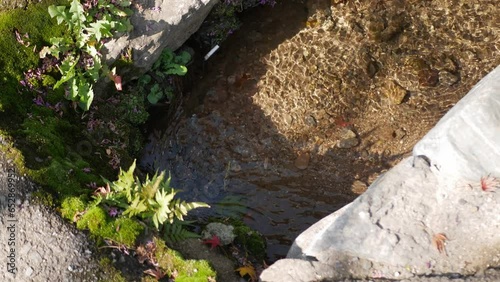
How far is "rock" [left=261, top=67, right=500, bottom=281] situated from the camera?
7.04 metres

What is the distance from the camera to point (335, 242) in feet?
23.6

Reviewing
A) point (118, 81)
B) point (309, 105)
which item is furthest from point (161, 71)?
point (309, 105)

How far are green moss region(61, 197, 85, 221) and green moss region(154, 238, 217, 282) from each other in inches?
44.6

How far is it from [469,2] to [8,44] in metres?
8.54

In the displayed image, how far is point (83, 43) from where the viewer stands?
334 inches

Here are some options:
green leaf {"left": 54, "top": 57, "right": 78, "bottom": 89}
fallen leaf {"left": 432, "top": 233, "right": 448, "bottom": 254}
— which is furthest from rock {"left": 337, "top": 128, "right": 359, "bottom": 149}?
green leaf {"left": 54, "top": 57, "right": 78, "bottom": 89}

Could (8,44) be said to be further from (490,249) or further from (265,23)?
(490,249)

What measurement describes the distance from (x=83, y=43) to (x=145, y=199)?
9.67ft

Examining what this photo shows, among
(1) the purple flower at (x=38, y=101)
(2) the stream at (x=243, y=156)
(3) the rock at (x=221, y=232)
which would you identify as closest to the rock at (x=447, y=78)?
(2) the stream at (x=243, y=156)

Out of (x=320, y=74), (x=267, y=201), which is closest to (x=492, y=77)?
(x=320, y=74)

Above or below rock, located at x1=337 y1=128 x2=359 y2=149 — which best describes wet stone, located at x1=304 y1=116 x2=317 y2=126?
above

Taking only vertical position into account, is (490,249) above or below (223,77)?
below

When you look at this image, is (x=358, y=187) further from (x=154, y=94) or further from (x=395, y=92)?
(x=154, y=94)

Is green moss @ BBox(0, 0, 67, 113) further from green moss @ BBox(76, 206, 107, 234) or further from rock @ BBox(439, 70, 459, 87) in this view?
rock @ BBox(439, 70, 459, 87)
